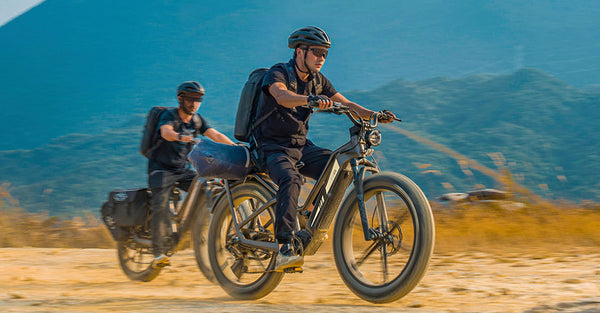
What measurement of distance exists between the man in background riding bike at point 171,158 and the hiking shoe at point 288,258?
2.09 m

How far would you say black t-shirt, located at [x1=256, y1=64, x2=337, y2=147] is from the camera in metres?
4.71

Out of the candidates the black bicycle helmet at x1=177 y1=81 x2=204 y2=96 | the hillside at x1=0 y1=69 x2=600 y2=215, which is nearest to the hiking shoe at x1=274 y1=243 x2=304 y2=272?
the black bicycle helmet at x1=177 y1=81 x2=204 y2=96

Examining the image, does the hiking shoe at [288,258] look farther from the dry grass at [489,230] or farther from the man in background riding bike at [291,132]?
the dry grass at [489,230]

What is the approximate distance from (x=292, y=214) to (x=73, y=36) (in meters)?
91.4

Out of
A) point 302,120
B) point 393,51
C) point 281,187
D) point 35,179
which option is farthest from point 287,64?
point 393,51

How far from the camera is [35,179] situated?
6150cm

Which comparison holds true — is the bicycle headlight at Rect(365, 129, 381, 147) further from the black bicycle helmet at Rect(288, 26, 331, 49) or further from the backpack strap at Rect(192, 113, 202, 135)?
the backpack strap at Rect(192, 113, 202, 135)

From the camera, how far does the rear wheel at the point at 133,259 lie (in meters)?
6.79

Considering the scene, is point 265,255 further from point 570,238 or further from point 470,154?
point 470,154

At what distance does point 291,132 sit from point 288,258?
2.85 ft

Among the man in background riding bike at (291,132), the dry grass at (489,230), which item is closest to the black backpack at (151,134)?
the man in background riding bike at (291,132)

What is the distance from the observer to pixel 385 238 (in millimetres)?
4258

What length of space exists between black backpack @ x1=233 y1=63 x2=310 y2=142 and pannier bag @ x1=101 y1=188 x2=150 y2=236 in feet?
7.46

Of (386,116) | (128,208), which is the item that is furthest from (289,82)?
(128,208)
